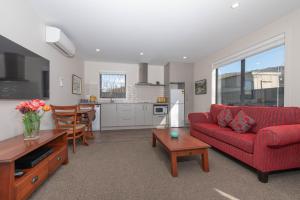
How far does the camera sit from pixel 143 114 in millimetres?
5223

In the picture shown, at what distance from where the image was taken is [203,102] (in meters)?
4.96

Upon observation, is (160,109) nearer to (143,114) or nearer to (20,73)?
(143,114)

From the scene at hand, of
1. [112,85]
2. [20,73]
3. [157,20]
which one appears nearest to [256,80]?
[157,20]

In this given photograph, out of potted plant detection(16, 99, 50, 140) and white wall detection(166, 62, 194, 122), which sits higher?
white wall detection(166, 62, 194, 122)

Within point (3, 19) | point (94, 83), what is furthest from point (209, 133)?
point (94, 83)

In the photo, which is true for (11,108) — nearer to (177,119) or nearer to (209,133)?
(209,133)

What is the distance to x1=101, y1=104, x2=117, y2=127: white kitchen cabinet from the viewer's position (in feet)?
16.2

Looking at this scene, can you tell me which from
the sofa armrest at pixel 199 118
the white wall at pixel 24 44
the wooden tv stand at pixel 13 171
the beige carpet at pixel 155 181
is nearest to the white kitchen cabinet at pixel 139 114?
the sofa armrest at pixel 199 118

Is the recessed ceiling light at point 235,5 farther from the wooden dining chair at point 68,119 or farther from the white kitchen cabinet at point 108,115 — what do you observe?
the white kitchen cabinet at point 108,115

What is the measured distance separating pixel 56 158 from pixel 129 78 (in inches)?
164

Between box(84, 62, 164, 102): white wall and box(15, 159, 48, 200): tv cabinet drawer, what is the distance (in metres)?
4.08

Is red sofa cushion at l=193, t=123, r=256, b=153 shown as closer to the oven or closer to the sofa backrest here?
the sofa backrest

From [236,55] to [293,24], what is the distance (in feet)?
4.04

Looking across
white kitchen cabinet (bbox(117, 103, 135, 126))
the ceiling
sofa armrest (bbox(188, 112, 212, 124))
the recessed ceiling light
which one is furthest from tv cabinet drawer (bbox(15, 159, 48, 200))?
white kitchen cabinet (bbox(117, 103, 135, 126))
